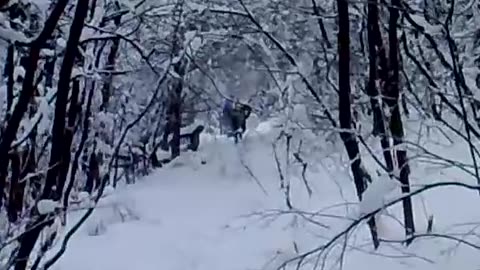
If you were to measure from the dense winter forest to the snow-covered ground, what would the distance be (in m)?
0.03

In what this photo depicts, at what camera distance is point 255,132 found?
10.6 metres

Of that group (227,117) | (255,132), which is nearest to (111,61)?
(255,132)

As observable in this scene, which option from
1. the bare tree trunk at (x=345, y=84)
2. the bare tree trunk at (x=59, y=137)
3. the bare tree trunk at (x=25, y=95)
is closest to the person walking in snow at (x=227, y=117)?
the bare tree trunk at (x=345, y=84)

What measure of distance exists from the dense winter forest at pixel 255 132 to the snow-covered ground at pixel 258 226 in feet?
0.09

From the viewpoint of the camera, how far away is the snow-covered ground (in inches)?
189

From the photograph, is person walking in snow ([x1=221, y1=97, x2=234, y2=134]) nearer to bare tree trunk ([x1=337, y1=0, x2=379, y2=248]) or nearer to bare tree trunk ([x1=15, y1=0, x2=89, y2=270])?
bare tree trunk ([x1=337, y1=0, x2=379, y2=248])

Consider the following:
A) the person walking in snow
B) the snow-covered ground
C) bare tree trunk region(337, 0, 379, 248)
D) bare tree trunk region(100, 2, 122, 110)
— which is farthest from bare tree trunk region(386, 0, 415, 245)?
the person walking in snow

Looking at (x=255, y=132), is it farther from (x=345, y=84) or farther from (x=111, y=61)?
(x=345, y=84)

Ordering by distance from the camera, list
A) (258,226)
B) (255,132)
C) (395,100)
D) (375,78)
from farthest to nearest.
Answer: (255,132)
(258,226)
(375,78)
(395,100)

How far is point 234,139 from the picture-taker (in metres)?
11.7

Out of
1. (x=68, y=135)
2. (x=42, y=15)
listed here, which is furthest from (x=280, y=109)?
(x=68, y=135)

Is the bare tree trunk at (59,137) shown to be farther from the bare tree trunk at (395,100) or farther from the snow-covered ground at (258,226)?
the bare tree trunk at (395,100)

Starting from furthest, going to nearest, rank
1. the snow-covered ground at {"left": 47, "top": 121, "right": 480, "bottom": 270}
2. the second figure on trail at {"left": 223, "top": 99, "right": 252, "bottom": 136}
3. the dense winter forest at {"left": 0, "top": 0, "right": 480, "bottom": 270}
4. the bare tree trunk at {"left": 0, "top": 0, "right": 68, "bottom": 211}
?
the second figure on trail at {"left": 223, "top": 99, "right": 252, "bottom": 136}
the snow-covered ground at {"left": 47, "top": 121, "right": 480, "bottom": 270}
the dense winter forest at {"left": 0, "top": 0, "right": 480, "bottom": 270}
the bare tree trunk at {"left": 0, "top": 0, "right": 68, "bottom": 211}

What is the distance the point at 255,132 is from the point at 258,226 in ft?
13.4
